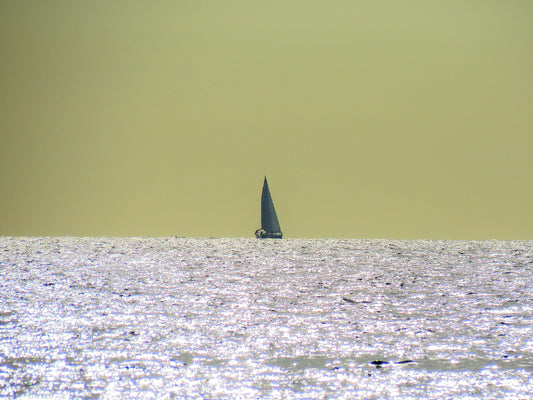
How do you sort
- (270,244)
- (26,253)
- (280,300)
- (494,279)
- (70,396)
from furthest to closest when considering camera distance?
(270,244) → (26,253) → (494,279) → (280,300) → (70,396)

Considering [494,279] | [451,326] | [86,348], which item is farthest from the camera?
[494,279]

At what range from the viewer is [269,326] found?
1.94 metres

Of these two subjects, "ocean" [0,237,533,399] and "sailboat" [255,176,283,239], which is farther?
"sailboat" [255,176,283,239]

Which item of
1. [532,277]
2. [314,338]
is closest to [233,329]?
[314,338]

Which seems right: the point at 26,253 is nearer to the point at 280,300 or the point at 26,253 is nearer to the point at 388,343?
the point at 280,300

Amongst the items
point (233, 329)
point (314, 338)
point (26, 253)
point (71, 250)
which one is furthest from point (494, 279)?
point (26, 253)

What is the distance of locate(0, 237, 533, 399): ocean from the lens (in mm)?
1322

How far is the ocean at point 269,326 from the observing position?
4.34 feet

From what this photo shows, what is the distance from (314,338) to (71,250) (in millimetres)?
3177

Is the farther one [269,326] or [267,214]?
[267,214]

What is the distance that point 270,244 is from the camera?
15.1ft

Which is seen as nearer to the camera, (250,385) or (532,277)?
(250,385)

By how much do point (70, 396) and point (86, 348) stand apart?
1.45 ft

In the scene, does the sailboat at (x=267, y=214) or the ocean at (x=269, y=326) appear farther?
the sailboat at (x=267, y=214)
